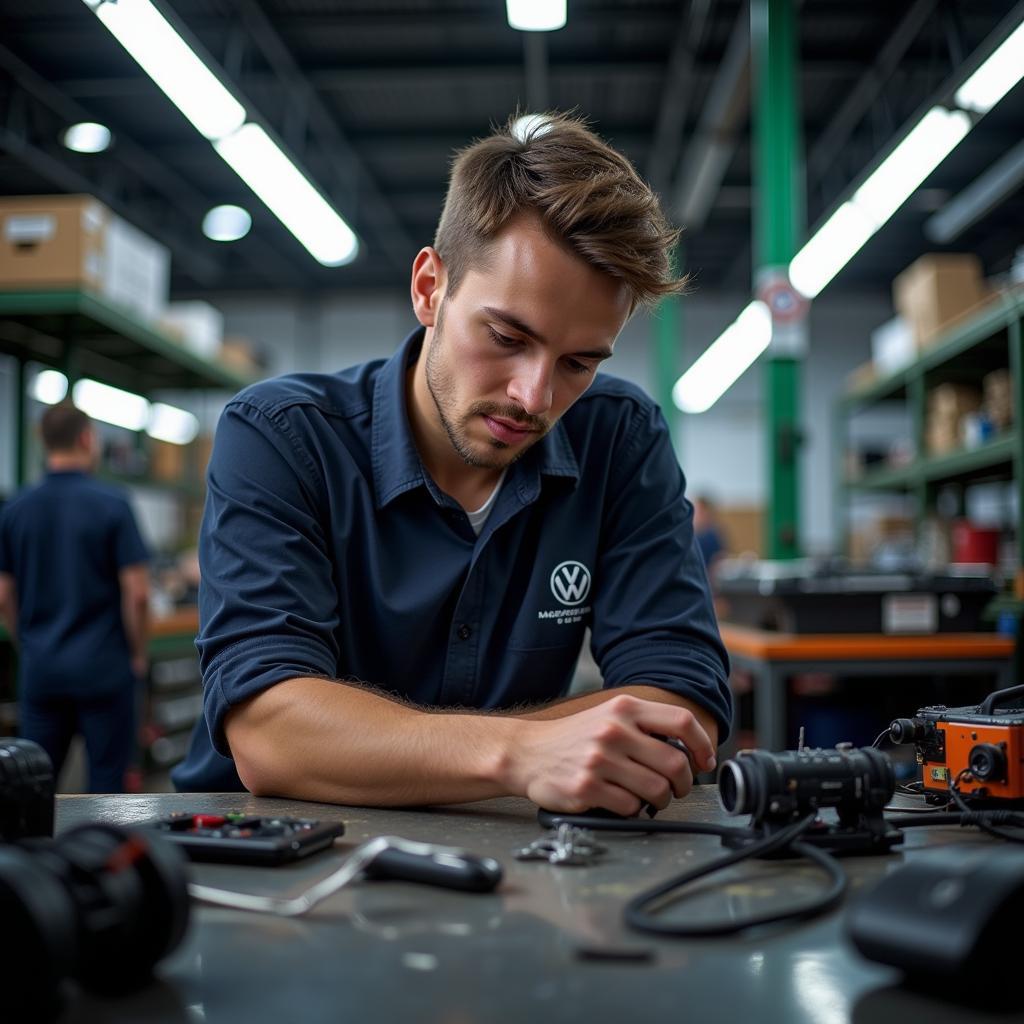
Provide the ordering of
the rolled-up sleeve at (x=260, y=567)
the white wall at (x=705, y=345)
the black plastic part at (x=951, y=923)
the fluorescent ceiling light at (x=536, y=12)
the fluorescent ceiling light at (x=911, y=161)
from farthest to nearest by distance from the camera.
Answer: the white wall at (x=705, y=345) < the fluorescent ceiling light at (x=911, y=161) < the fluorescent ceiling light at (x=536, y=12) < the rolled-up sleeve at (x=260, y=567) < the black plastic part at (x=951, y=923)

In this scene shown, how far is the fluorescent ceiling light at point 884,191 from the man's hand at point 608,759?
10.9 feet

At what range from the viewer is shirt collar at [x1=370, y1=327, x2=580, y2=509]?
135 centimetres

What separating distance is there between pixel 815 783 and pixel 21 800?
62 centimetres

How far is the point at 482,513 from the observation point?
1421 millimetres

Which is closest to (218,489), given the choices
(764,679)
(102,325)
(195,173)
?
(764,679)

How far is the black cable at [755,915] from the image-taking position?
608 millimetres

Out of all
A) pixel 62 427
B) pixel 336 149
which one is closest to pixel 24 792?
pixel 62 427

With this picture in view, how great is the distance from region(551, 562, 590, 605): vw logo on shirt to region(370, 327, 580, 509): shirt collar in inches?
4.4

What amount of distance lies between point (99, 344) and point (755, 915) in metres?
5.01

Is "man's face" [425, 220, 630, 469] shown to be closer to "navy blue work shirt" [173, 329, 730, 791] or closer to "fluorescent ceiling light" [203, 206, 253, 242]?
"navy blue work shirt" [173, 329, 730, 791]

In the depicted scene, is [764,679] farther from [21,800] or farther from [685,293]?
[21,800]

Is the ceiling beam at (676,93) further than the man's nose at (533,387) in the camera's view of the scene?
Yes

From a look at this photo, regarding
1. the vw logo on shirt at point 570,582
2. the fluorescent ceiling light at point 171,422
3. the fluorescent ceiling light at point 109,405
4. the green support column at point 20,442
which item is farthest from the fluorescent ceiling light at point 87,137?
the vw logo on shirt at point 570,582

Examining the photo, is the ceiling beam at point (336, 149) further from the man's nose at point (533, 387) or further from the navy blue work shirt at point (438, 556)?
the man's nose at point (533, 387)
